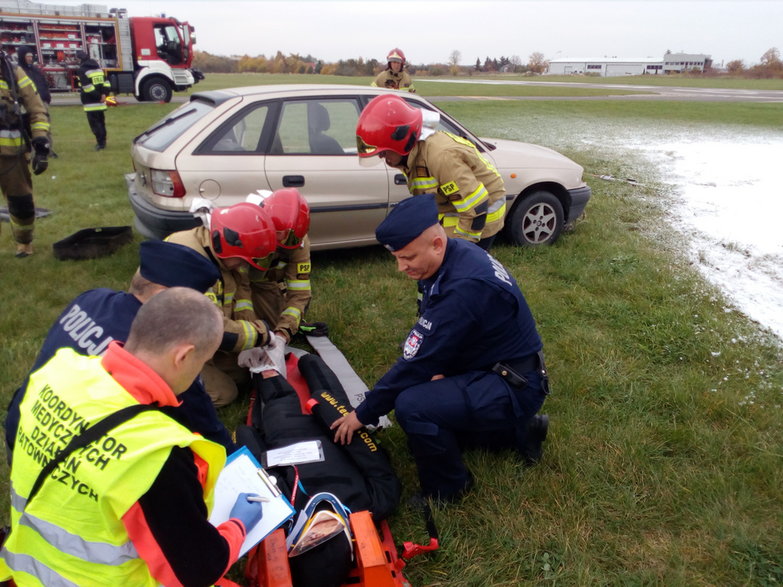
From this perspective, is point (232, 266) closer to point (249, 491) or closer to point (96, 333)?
point (96, 333)

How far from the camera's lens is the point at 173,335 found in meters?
1.40

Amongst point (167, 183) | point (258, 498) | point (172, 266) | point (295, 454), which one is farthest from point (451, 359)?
point (167, 183)

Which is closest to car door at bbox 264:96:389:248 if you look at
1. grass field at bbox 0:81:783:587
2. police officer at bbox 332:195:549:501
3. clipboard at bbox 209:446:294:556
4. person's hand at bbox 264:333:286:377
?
grass field at bbox 0:81:783:587

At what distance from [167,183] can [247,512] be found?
3276mm

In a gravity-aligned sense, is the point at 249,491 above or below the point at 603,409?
above

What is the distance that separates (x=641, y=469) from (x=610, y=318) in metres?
1.74

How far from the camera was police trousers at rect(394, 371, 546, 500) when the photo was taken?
2430 mm

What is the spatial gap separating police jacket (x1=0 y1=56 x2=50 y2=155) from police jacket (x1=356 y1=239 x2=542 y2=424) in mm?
4478

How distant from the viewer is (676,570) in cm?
224

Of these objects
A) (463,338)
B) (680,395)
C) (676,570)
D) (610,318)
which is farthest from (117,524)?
(610,318)

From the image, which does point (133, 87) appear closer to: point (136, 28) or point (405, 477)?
point (136, 28)

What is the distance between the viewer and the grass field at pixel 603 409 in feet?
7.63

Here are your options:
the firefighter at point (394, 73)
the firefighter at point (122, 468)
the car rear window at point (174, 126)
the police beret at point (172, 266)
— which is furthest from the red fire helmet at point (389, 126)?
the firefighter at point (394, 73)

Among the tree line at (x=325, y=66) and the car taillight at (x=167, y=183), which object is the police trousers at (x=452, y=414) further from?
the tree line at (x=325, y=66)
